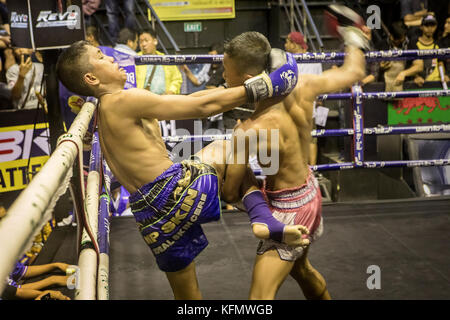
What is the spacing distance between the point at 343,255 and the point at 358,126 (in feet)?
3.93

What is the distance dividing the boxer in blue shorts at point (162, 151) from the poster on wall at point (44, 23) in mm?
1081

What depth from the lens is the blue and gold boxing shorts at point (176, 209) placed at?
178 centimetres

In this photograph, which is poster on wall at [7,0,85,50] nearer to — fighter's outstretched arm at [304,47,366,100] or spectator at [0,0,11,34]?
fighter's outstretched arm at [304,47,366,100]

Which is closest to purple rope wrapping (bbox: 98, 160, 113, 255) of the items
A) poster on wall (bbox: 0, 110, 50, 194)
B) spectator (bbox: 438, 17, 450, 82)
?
poster on wall (bbox: 0, 110, 50, 194)

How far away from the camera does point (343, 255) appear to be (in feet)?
9.68

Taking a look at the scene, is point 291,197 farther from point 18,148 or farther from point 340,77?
point 18,148

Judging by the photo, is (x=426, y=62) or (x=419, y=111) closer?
(x=419, y=111)

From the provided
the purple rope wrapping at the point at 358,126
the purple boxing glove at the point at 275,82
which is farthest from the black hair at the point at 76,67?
the purple rope wrapping at the point at 358,126

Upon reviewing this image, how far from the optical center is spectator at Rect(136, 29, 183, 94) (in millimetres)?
4480

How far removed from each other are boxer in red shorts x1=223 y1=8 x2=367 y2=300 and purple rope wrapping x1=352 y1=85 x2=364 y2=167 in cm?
178

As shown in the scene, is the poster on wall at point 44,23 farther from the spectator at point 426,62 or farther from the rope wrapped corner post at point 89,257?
the spectator at point 426,62

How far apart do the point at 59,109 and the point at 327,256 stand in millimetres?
1897

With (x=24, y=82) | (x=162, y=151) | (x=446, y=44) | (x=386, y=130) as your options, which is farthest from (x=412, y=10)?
(x=162, y=151)

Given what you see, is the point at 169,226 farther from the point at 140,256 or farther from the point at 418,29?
the point at 418,29
